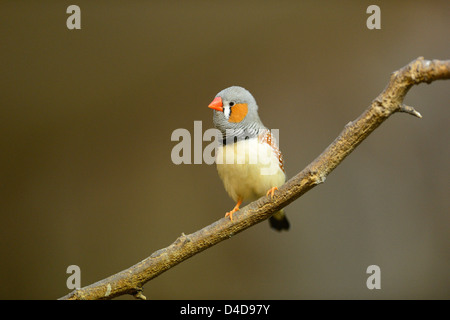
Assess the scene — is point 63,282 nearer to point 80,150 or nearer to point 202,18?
point 80,150

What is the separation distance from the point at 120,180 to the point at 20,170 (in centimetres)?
67

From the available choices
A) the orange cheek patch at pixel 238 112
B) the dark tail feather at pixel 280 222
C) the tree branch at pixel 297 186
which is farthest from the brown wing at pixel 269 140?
the dark tail feather at pixel 280 222

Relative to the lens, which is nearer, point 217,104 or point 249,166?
point 217,104

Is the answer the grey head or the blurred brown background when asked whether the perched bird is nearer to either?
the grey head

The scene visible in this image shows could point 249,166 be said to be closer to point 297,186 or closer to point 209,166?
point 297,186

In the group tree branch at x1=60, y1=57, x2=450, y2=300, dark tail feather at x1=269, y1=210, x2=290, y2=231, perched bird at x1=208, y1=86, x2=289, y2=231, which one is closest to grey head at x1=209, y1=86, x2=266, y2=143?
perched bird at x1=208, y1=86, x2=289, y2=231

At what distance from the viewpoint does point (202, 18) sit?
8.66 feet

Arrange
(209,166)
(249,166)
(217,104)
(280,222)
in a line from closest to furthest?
(217,104), (249,166), (280,222), (209,166)

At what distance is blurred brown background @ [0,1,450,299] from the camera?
269 cm

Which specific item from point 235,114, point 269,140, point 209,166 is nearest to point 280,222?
point 269,140

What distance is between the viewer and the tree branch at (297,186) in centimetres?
116

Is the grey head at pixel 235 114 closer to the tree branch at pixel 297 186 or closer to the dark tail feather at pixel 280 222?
the tree branch at pixel 297 186

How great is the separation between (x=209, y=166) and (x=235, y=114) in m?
1.35

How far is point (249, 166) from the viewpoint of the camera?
171cm
